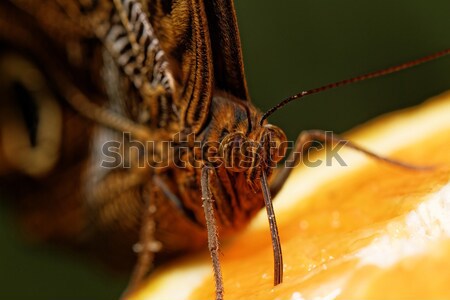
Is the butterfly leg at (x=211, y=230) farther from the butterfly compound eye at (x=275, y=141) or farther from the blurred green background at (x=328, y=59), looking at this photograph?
the blurred green background at (x=328, y=59)

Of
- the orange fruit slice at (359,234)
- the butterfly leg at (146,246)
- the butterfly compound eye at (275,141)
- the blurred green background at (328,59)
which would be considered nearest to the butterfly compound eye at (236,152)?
the butterfly compound eye at (275,141)

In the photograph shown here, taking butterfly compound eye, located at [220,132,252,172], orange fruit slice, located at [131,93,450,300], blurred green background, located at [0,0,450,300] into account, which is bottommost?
orange fruit slice, located at [131,93,450,300]

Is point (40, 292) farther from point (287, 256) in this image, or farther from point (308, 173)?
point (287, 256)

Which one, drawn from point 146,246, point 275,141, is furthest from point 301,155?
point 146,246

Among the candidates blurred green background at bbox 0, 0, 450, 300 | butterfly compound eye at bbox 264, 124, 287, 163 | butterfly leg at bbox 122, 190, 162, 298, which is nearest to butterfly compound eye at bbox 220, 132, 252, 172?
butterfly compound eye at bbox 264, 124, 287, 163

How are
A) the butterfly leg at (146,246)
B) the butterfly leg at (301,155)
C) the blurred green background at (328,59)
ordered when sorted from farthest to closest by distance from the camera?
the blurred green background at (328,59) → the butterfly leg at (146,246) → the butterfly leg at (301,155)

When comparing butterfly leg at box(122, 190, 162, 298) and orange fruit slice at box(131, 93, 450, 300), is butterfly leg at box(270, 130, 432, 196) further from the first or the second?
butterfly leg at box(122, 190, 162, 298)
